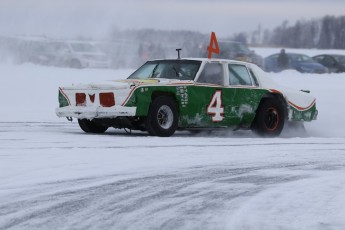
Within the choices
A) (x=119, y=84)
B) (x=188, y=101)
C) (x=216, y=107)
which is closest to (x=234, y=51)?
(x=216, y=107)

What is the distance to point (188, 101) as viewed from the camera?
13.5 meters

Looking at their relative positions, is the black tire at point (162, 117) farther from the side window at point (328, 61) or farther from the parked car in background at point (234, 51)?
the side window at point (328, 61)

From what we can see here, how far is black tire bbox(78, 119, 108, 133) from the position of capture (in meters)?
14.0

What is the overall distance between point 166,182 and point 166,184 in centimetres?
13

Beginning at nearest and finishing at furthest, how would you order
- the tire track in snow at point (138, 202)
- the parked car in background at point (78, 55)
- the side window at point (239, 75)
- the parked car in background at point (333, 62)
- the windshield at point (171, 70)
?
the tire track in snow at point (138, 202), the windshield at point (171, 70), the side window at point (239, 75), the parked car in background at point (78, 55), the parked car in background at point (333, 62)

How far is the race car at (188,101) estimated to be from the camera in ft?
42.4

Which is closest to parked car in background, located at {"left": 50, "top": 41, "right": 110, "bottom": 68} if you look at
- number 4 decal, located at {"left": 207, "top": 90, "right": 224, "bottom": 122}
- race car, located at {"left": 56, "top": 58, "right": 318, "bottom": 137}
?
race car, located at {"left": 56, "top": 58, "right": 318, "bottom": 137}

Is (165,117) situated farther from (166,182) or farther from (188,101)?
(166,182)

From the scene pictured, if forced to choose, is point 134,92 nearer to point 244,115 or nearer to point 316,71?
point 244,115

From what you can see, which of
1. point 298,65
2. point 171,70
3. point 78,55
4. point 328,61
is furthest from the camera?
point 328,61

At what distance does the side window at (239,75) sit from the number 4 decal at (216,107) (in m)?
0.48

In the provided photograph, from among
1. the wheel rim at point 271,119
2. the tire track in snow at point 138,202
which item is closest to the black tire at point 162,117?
the wheel rim at point 271,119

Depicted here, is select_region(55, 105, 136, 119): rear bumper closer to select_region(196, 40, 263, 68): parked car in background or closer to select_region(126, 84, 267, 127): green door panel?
select_region(126, 84, 267, 127): green door panel

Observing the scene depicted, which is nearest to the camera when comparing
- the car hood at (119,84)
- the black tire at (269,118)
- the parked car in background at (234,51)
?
the car hood at (119,84)
